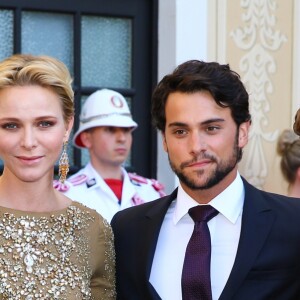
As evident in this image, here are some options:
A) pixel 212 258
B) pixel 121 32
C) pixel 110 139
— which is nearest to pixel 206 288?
pixel 212 258

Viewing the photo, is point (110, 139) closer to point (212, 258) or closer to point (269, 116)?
point (269, 116)

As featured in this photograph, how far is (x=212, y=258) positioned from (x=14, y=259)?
687mm

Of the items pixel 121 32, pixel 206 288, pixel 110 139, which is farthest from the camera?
pixel 121 32

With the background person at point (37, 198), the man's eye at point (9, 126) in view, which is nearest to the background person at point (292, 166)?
the background person at point (37, 198)

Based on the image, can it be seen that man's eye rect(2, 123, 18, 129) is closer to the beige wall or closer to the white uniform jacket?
the white uniform jacket

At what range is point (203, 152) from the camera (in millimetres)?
3354

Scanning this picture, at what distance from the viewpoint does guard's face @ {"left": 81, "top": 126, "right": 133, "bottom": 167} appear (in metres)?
5.54

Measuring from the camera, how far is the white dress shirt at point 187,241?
3346 millimetres

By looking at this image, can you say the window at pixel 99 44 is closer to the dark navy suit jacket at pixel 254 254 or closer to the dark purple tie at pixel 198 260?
the dark navy suit jacket at pixel 254 254

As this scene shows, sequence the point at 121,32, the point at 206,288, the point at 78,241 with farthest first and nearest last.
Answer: the point at 121,32 → the point at 78,241 → the point at 206,288

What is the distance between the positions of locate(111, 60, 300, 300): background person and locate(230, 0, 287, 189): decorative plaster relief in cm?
227

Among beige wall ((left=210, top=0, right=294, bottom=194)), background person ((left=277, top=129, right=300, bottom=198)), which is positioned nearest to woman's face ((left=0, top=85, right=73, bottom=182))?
background person ((left=277, top=129, right=300, bottom=198))

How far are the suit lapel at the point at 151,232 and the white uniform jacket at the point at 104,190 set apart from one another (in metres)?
1.61

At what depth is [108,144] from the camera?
5.57 m
